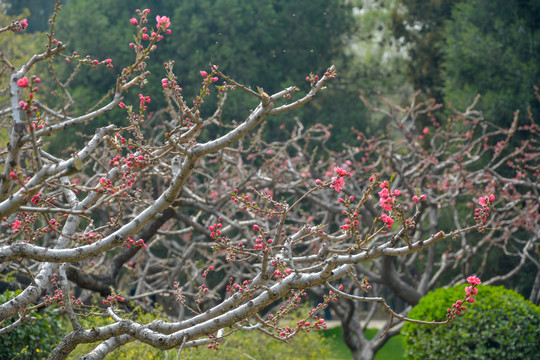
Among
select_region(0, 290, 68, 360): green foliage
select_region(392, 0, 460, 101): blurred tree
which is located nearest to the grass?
select_region(392, 0, 460, 101): blurred tree

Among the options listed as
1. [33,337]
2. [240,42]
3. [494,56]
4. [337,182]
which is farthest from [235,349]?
[240,42]

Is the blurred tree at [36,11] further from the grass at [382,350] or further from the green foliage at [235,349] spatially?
the green foliage at [235,349]

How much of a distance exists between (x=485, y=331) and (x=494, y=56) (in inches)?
339

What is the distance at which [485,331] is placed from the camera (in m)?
7.89

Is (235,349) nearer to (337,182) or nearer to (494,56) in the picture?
(337,182)

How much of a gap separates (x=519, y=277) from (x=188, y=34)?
10.5 m

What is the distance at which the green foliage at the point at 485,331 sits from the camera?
25.7 ft

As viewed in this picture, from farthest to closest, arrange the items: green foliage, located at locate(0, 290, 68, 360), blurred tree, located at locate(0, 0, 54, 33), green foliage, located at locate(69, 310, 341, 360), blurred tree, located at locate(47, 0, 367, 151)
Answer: blurred tree, located at locate(0, 0, 54, 33)
blurred tree, located at locate(47, 0, 367, 151)
green foliage, located at locate(69, 310, 341, 360)
green foliage, located at locate(0, 290, 68, 360)

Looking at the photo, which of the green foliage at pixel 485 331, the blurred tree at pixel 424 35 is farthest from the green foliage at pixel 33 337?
the blurred tree at pixel 424 35

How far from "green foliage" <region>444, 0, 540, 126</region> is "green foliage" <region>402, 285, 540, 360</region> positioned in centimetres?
695

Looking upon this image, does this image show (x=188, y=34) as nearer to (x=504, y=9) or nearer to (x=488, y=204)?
(x=504, y=9)

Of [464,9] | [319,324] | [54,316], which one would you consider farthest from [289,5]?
[319,324]

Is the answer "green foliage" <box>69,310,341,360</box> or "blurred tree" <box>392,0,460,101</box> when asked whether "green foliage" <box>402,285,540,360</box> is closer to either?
"green foliage" <box>69,310,341,360</box>

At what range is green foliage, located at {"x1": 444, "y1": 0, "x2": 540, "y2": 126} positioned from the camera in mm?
13898
